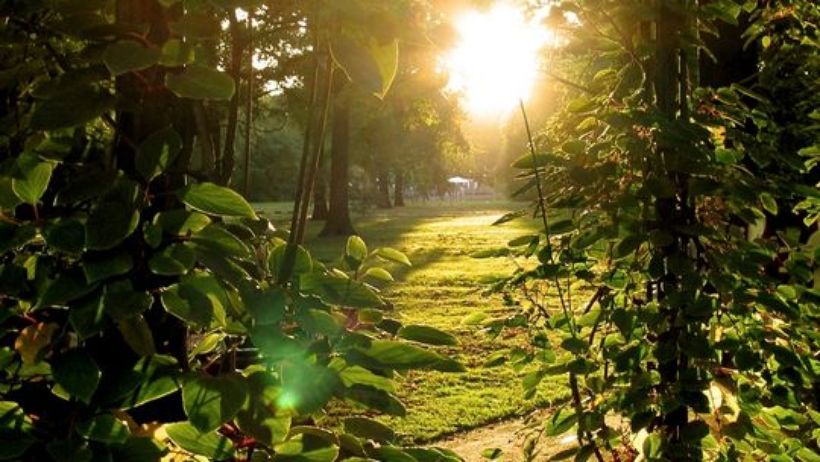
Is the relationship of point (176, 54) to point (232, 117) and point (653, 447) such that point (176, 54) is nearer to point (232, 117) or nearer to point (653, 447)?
point (232, 117)

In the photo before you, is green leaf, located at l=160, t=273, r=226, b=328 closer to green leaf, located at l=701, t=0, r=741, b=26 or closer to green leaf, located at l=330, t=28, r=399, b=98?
green leaf, located at l=330, t=28, r=399, b=98

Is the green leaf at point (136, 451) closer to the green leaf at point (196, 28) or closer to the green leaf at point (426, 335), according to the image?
the green leaf at point (426, 335)

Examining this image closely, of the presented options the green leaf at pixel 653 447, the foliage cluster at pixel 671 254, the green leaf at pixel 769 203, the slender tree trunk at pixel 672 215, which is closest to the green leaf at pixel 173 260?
the foliage cluster at pixel 671 254

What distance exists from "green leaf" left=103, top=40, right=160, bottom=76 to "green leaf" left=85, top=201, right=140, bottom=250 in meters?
0.17

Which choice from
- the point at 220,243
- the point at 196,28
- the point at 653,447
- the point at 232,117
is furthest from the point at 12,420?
the point at 653,447

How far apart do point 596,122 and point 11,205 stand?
1.68 metres

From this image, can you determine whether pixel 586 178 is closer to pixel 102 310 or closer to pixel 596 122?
pixel 596 122

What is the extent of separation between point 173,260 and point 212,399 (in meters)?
0.19

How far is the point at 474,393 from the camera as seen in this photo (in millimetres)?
7449

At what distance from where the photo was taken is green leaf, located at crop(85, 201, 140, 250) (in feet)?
3.17

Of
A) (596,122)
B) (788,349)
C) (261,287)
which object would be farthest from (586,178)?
(261,287)

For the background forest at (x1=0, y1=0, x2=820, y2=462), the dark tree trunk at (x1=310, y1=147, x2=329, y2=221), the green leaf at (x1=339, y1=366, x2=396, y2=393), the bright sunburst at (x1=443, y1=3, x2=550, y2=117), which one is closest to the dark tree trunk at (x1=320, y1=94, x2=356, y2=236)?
the dark tree trunk at (x1=310, y1=147, x2=329, y2=221)

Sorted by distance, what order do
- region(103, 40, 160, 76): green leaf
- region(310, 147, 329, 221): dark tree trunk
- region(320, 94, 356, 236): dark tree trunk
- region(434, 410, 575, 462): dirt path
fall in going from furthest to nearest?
region(310, 147, 329, 221): dark tree trunk → region(320, 94, 356, 236): dark tree trunk → region(434, 410, 575, 462): dirt path → region(103, 40, 160, 76): green leaf

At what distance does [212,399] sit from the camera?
3.36 ft
